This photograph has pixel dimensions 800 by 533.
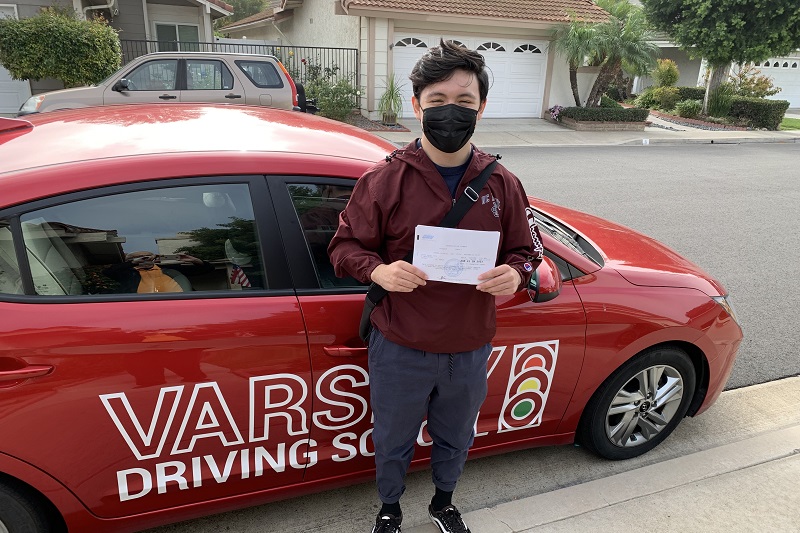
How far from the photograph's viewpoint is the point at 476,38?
17.5 metres

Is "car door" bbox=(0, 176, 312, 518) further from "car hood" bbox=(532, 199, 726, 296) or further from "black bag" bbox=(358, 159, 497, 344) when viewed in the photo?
"car hood" bbox=(532, 199, 726, 296)

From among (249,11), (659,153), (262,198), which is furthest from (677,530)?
(249,11)

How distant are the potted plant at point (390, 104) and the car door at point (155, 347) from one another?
13992mm

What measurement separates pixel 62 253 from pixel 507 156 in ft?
36.2

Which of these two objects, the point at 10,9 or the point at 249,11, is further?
the point at 249,11

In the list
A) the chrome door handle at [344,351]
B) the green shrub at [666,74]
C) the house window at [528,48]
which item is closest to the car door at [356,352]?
the chrome door handle at [344,351]

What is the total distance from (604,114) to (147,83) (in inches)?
513

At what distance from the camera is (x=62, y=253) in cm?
195

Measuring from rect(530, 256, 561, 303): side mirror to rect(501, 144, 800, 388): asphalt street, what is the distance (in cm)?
218

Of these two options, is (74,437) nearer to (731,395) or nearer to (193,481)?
(193,481)

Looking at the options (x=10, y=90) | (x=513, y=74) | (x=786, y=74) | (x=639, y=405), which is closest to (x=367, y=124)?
(x=513, y=74)

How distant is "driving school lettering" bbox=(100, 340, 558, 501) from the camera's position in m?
1.96

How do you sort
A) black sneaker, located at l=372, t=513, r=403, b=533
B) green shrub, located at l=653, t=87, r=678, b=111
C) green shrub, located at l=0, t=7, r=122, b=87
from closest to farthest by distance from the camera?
black sneaker, located at l=372, t=513, r=403, b=533 → green shrub, located at l=0, t=7, r=122, b=87 → green shrub, located at l=653, t=87, r=678, b=111

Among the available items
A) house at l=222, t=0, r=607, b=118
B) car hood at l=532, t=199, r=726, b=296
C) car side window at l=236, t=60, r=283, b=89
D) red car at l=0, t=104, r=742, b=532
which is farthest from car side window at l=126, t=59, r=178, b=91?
car hood at l=532, t=199, r=726, b=296
